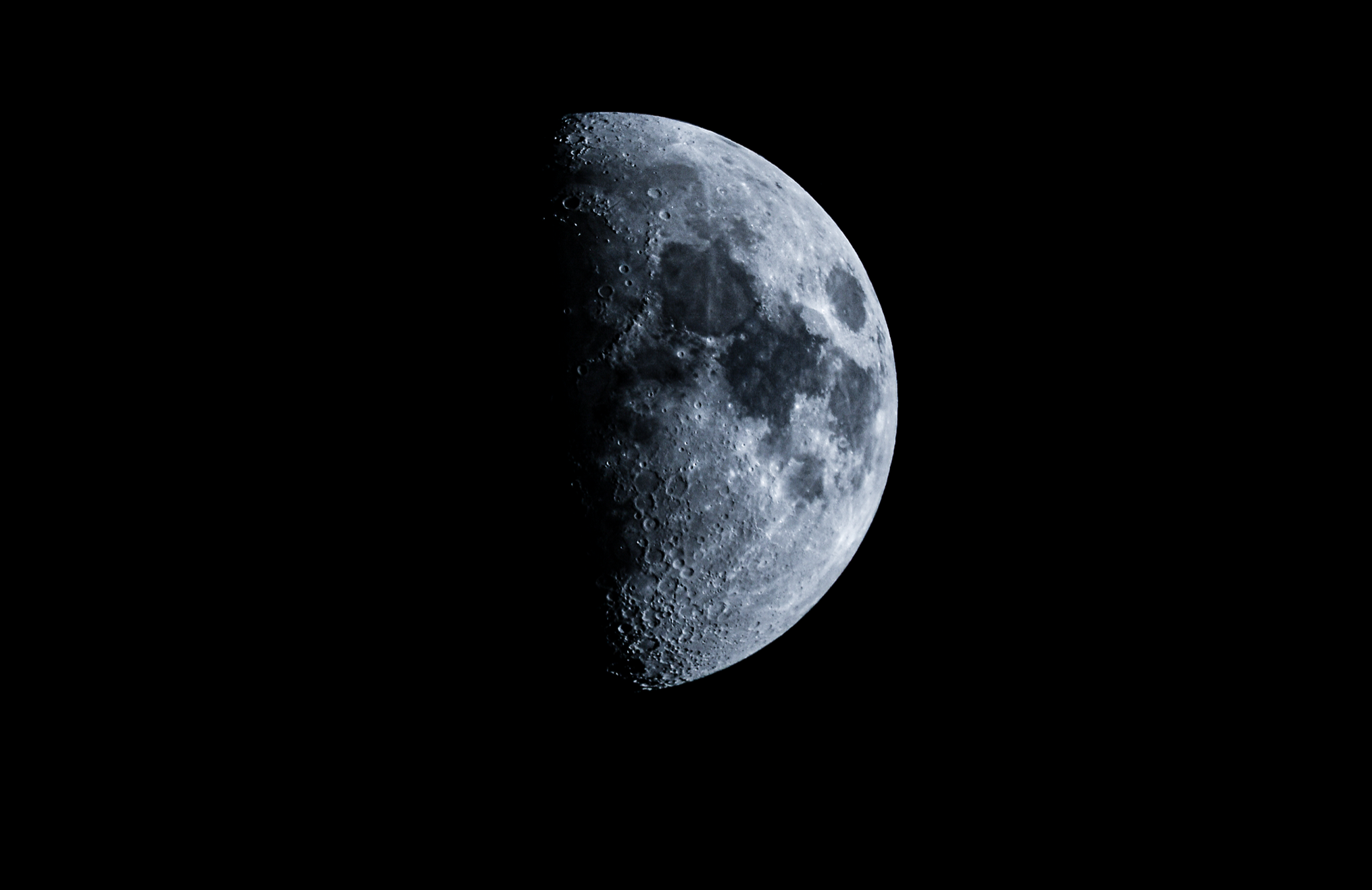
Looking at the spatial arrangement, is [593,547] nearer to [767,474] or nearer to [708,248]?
[767,474]

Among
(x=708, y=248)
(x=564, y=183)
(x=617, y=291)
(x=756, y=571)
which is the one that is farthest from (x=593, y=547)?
(x=564, y=183)

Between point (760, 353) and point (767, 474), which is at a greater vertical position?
point (760, 353)

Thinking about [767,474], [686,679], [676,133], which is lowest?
[686,679]

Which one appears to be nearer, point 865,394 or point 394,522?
point 394,522

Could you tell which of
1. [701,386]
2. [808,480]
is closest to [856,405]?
[808,480]

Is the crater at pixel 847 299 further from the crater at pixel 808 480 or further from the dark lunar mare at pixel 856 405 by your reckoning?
the crater at pixel 808 480

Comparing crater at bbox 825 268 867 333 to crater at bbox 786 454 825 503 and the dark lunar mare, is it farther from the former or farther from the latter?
crater at bbox 786 454 825 503

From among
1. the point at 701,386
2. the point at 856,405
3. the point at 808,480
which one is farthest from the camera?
the point at 856,405

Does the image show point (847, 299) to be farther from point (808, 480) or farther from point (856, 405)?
point (808, 480)

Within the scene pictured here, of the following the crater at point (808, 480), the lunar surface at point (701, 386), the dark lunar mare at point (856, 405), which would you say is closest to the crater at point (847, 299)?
the lunar surface at point (701, 386)
